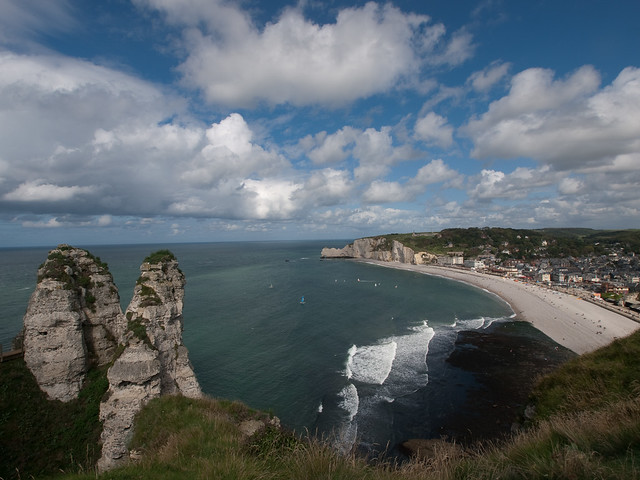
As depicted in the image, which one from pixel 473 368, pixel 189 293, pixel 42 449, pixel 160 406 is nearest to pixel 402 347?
pixel 473 368

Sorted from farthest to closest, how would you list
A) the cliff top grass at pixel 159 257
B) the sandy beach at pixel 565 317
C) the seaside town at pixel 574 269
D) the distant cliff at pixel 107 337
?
the seaside town at pixel 574 269 < the sandy beach at pixel 565 317 < the cliff top grass at pixel 159 257 < the distant cliff at pixel 107 337

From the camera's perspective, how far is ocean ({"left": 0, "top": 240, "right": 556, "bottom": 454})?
25969mm

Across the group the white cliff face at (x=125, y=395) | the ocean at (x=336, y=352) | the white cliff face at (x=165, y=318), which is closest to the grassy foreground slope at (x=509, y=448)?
the ocean at (x=336, y=352)

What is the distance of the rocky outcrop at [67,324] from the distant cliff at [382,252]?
14799cm

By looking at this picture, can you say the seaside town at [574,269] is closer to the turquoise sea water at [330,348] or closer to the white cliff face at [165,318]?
the turquoise sea water at [330,348]

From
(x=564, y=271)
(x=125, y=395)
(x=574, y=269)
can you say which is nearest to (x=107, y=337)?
(x=125, y=395)

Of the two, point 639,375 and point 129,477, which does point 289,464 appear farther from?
point 639,375

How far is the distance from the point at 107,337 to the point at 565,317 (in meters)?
71.6

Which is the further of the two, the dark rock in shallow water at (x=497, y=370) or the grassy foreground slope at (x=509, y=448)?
the dark rock in shallow water at (x=497, y=370)

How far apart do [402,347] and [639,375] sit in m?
33.1

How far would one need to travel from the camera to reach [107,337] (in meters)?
19.3

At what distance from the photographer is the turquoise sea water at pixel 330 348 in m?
26.4

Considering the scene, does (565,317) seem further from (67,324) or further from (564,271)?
(67,324)

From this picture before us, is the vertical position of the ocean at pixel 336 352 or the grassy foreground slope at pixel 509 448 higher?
the grassy foreground slope at pixel 509 448
